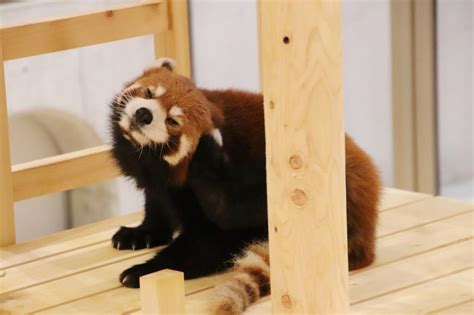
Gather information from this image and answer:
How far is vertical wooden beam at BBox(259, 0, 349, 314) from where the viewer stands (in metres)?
1.74

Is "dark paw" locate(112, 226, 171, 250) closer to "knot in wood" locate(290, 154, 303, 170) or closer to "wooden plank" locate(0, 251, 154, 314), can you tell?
"wooden plank" locate(0, 251, 154, 314)

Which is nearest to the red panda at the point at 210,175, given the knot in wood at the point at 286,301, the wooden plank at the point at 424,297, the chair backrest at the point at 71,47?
the wooden plank at the point at 424,297

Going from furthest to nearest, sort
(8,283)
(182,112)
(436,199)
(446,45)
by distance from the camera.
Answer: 1. (446,45)
2. (436,199)
3. (8,283)
4. (182,112)

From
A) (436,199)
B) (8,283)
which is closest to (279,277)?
(8,283)

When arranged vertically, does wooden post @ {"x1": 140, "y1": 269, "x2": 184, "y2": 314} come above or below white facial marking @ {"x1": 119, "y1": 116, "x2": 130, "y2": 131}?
below

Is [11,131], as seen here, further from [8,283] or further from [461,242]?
[461,242]

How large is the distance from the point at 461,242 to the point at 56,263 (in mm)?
1251

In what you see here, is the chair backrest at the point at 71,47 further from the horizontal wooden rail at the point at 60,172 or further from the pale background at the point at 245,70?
the pale background at the point at 245,70

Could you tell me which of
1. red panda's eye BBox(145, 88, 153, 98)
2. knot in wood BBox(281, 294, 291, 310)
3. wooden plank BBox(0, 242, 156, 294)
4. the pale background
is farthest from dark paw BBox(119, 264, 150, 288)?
the pale background

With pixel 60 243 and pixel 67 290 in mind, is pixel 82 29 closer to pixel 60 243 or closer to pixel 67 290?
pixel 60 243

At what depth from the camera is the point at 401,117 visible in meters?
4.21

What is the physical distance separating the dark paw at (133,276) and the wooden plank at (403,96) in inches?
70.2

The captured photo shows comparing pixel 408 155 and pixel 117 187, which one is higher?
pixel 408 155

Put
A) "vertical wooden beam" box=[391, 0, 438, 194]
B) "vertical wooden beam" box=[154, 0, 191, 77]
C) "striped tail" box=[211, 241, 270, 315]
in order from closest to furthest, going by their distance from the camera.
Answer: "striped tail" box=[211, 241, 270, 315] < "vertical wooden beam" box=[154, 0, 191, 77] < "vertical wooden beam" box=[391, 0, 438, 194]
